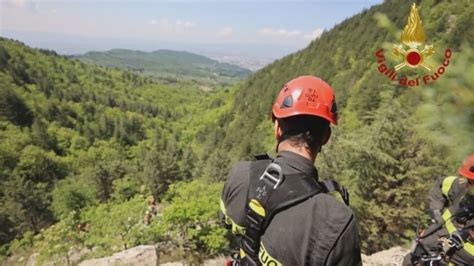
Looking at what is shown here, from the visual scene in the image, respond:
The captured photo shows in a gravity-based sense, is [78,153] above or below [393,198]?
below

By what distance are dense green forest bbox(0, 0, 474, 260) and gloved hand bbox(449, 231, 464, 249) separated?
115cm

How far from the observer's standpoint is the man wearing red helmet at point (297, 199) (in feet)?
6.59

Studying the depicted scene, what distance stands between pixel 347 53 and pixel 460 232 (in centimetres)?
10608

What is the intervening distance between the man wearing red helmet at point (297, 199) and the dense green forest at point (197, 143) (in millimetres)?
1022

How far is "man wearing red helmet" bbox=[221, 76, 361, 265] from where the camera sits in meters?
2.01

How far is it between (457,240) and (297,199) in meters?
4.38

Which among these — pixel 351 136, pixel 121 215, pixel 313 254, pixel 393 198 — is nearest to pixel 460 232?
pixel 313 254

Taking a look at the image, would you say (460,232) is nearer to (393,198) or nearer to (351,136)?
(393,198)

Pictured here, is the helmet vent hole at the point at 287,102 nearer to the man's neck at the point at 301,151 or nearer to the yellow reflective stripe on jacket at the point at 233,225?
the man's neck at the point at 301,151

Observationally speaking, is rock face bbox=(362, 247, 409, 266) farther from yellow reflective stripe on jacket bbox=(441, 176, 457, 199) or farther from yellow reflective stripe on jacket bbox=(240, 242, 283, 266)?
yellow reflective stripe on jacket bbox=(240, 242, 283, 266)

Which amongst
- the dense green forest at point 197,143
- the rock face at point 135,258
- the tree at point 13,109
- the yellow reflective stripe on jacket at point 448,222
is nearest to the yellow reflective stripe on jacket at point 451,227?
the yellow reflective stripe on jacket at point 448,222

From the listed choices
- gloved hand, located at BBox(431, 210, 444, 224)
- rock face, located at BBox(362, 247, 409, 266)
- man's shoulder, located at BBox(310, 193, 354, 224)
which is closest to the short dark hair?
man's shoulder, located at BBox(310, 193, 354, 224)

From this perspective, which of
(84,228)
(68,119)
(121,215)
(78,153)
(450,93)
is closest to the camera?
(450,93)

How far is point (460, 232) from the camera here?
205 inches
